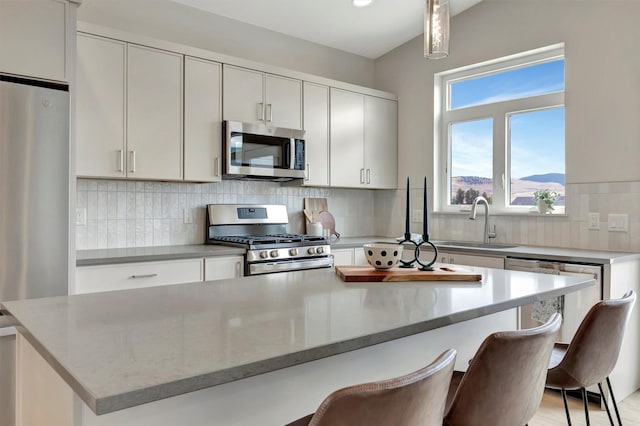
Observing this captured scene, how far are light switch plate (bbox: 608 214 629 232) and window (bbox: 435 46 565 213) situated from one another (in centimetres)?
40

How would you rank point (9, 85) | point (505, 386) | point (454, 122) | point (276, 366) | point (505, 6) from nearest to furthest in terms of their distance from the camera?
point (276, 366) < point (505, 386) < point (9, 85) < point (505, 6) < point (454, 122)

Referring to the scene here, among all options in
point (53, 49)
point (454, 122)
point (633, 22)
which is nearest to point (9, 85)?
point (53, 49)

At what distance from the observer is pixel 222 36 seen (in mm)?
3777

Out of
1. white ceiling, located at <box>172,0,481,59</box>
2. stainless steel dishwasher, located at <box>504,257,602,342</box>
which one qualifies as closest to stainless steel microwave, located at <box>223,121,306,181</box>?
white ceiling, located at <box>172,0,481,59</box>

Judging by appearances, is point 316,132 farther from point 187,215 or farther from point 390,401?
point 390,401

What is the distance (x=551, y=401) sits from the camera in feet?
9.62

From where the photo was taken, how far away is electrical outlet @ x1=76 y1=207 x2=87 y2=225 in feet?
10.2

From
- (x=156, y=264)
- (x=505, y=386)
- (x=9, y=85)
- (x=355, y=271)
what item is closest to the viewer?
(x=505, y=386)

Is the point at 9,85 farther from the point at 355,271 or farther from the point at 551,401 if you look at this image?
the point at 551,401

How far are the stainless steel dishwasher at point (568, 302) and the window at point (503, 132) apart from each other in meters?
0.78

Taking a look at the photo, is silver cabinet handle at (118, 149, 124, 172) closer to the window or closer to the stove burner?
the stove burner

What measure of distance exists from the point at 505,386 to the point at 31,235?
2.16 m

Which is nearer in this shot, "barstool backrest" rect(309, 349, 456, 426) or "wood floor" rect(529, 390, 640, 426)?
"barstool backrest" rect(309, 349, 456, 426)

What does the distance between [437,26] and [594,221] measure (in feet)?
7.15
